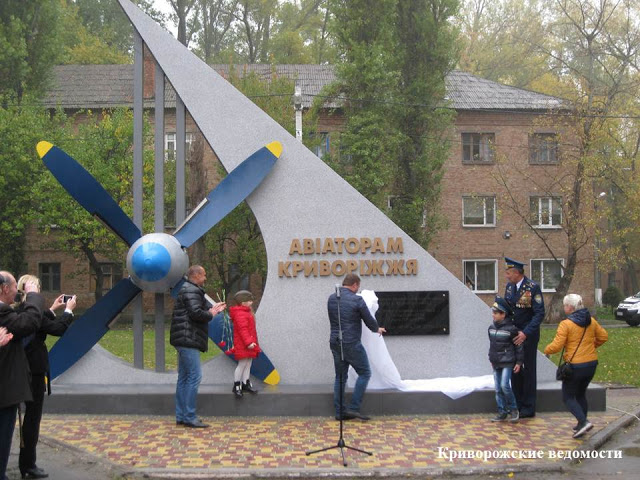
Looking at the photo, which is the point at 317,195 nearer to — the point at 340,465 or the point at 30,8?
the point at 340,465

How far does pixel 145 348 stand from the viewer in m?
20.5

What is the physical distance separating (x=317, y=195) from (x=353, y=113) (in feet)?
58.5

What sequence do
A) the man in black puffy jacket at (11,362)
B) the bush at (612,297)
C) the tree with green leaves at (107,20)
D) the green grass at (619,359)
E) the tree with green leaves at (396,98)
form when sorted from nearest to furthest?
the man in black puffy jacket at (11,362), the green grass at (619,359), the tree with green leaves at (396,98), the bush at (612,297), the tree with green leaves at (107,20)

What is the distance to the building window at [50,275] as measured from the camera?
3466 centimetres

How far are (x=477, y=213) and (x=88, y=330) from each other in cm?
2655

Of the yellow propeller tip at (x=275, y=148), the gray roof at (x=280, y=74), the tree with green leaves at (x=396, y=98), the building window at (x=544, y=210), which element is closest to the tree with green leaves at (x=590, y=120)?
the building window at (x=544, y=210)

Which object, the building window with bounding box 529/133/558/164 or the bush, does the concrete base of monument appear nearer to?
the building window with bounding box 529/133/558/164

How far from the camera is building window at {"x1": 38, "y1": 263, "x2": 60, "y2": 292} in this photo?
3466 centimetres

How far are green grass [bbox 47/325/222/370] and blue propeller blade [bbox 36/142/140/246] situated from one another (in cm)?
476

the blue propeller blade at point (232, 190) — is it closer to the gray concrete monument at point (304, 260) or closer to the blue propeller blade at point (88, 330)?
the gray concrete monument at point (304, 260)

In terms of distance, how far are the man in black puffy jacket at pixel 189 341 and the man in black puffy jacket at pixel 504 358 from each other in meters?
3.17

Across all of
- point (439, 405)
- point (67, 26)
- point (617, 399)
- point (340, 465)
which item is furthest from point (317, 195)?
point (67, 26)

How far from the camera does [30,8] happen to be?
1181 inches

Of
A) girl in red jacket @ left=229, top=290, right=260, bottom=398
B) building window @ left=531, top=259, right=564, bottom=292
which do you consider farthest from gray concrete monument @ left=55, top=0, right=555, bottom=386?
building window @ left=531, top=259, right=564, bottom=292
